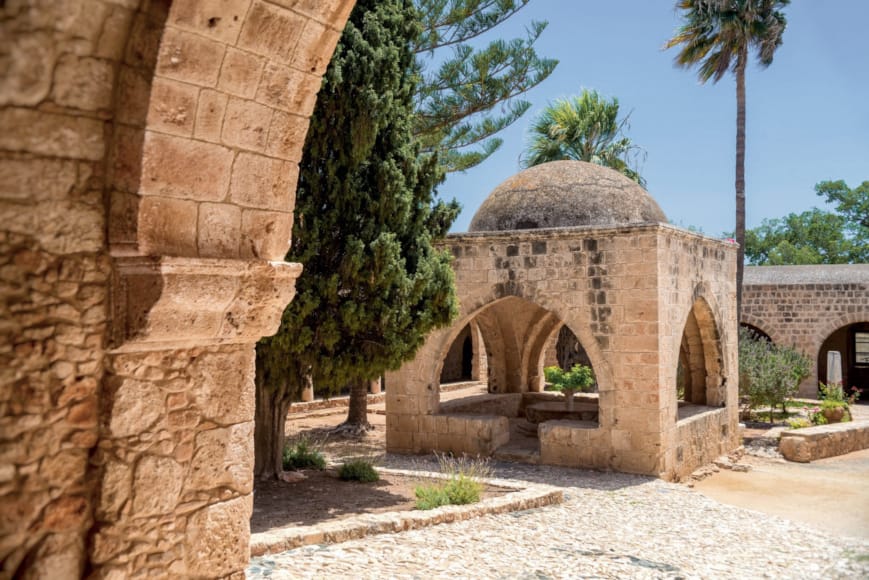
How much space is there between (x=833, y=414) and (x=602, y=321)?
25.1 feet

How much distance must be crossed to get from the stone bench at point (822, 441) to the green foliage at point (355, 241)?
7.28 meters

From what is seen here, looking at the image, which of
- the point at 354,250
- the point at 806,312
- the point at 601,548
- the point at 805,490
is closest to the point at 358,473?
the point at 354,250

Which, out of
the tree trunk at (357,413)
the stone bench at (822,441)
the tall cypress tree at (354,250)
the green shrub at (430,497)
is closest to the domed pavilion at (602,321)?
the stone bench at (822,441)

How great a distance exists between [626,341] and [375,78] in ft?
14.2

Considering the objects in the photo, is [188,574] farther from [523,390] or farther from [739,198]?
[739,198]

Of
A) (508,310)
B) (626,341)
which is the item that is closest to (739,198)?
(508,310)

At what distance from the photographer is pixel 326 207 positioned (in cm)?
684

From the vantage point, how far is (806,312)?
17844 mm

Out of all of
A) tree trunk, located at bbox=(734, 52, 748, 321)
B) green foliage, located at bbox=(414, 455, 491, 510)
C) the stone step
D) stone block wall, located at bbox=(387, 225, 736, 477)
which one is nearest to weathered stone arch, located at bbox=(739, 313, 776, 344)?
tree trunk, located at bbox=(734, 52, 748, 321)

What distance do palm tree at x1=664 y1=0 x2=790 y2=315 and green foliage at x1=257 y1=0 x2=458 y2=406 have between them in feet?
39.0

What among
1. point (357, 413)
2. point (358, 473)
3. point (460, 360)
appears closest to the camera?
point (358, 473)

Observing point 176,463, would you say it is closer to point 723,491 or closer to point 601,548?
point 601,548

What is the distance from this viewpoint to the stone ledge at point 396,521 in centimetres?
478

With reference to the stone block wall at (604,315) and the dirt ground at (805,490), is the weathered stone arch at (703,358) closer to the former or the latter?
the stone block wall at (604,315)
